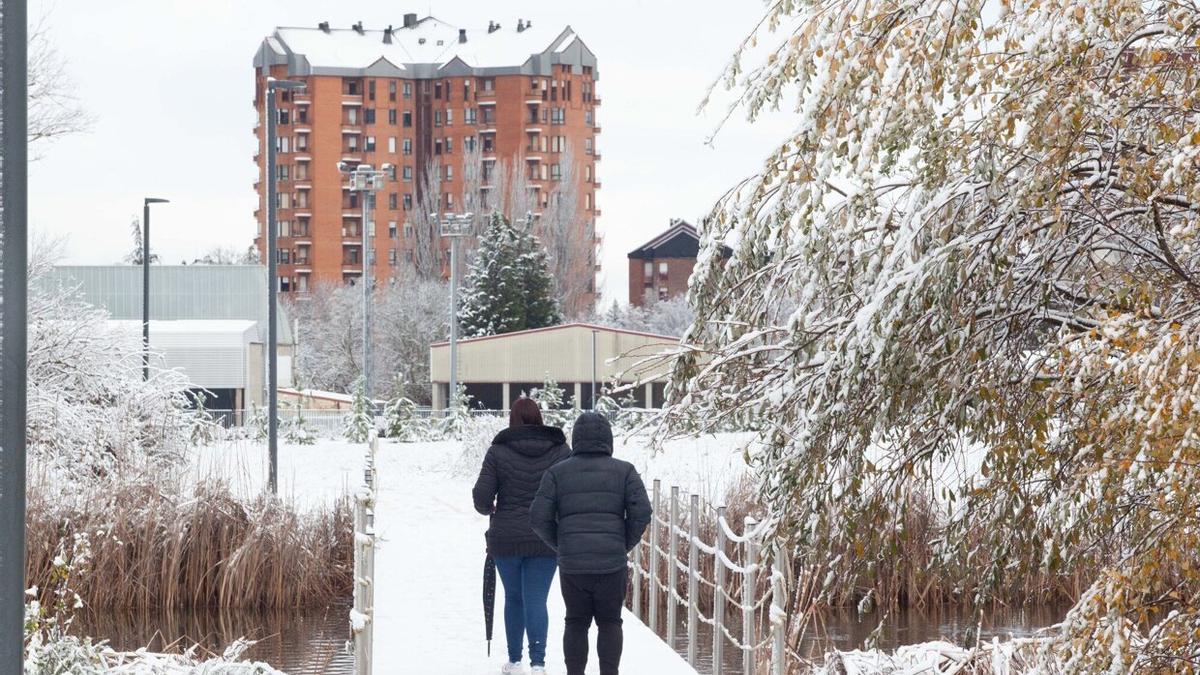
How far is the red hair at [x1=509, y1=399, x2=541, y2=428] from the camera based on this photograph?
29.9 feet

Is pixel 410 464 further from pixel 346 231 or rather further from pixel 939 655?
pixel 346 231

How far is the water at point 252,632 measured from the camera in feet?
49.2

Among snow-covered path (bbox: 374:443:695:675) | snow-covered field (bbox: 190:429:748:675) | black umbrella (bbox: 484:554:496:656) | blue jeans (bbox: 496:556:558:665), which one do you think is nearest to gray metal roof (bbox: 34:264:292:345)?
snow-covered field (bbox: 190:429:748:675)

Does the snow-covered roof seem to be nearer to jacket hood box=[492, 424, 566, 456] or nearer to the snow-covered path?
the snow-covered path

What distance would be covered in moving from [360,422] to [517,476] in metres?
30.9

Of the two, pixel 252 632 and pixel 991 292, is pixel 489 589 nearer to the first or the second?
pixel 991 292

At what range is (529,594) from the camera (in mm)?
9508

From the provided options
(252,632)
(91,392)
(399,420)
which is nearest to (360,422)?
(399,420)

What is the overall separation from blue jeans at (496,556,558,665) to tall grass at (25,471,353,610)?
7.81 metres

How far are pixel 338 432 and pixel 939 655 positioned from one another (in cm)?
3579

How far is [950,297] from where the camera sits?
24.3 ft

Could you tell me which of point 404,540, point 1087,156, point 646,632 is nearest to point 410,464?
point 404,540

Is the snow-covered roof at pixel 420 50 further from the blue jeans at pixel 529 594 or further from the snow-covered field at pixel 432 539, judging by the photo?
the blue jeans at pixel 529 594

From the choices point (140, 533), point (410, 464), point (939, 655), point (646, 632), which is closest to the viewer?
point (939, 655)
